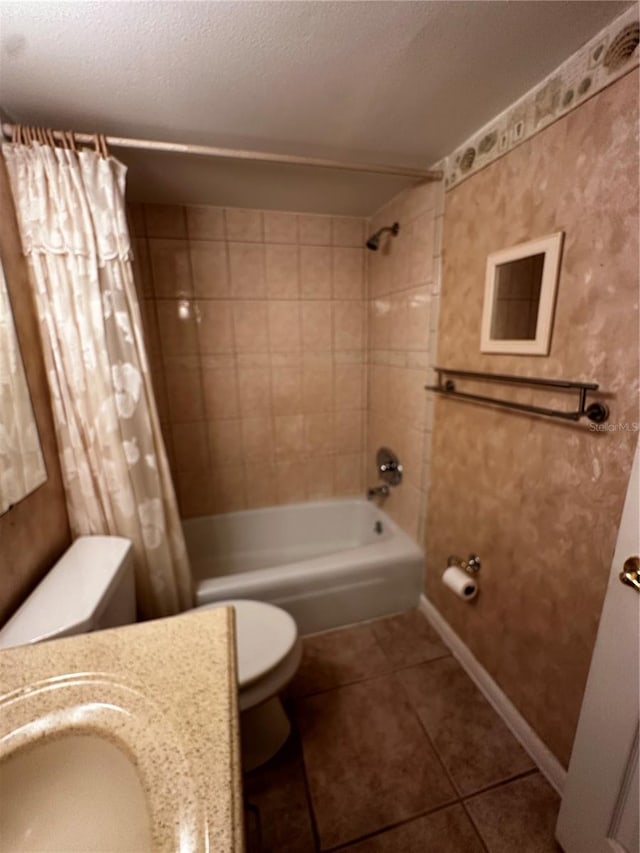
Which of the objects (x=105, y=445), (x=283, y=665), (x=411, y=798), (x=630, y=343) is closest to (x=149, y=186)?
(x=105, y=445)

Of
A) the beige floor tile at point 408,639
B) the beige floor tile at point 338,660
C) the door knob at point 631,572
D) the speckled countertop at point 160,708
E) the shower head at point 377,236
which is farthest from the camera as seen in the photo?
the shower head at point 377,236

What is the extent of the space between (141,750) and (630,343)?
1.25m

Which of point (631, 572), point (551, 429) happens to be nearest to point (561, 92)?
point (551, 429)

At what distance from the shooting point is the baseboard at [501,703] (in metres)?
1.15

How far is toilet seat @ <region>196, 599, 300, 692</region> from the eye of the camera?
112 centimetres

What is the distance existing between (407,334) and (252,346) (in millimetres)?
926

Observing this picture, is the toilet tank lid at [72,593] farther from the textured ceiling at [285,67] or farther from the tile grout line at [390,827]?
the textured ceiling at [285,67]

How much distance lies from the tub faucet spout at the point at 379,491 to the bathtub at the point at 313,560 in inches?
3.4

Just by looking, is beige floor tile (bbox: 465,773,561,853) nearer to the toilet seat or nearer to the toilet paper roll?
the toilet paper roll

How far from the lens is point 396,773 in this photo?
46.7 inches

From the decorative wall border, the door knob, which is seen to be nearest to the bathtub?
the door knob

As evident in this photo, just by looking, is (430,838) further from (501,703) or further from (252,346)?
(252,346)

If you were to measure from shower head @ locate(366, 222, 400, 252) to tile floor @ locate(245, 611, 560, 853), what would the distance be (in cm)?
209

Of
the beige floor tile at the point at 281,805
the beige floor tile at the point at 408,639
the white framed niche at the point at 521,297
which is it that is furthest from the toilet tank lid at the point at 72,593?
the white framed niche at the point at 521,297
